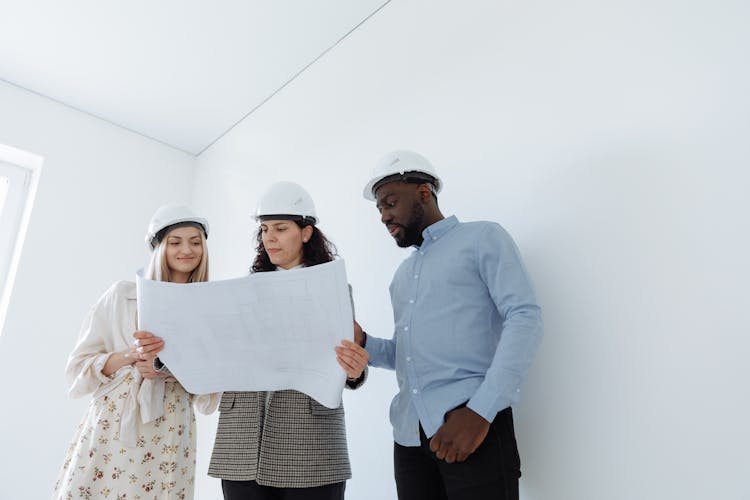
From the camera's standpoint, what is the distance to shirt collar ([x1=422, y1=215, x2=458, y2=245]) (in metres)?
1.32

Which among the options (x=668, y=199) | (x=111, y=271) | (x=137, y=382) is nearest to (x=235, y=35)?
(x=111, y=271)

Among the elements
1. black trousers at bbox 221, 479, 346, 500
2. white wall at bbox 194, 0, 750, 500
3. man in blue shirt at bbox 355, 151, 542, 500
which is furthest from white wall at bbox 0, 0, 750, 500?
black trousers at bbox 221, 479, 346, 500

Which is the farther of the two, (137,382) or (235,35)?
(235,35)

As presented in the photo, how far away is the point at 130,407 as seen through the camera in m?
1.35

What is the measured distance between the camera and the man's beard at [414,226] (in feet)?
4.36

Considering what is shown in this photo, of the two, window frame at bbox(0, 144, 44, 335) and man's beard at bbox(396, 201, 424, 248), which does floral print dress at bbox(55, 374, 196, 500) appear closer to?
man's beard at bbox(396, 201, 424, 248)

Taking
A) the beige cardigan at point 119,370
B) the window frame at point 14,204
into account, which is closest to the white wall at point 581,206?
→ the window frame at point 14,204

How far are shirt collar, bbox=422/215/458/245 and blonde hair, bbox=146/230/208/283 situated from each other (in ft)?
2.36

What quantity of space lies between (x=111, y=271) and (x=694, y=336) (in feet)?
9.85

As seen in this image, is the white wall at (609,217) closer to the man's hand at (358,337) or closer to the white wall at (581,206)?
the white wall at (581,206)

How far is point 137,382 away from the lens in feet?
4.54

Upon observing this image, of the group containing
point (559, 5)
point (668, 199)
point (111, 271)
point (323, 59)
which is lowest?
point (668, 199)

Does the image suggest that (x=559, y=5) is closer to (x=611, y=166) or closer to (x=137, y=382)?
(x=611, y=166)

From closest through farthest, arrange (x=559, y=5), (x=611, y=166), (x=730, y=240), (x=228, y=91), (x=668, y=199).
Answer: (x=730, y=240)
(x=668, y=199)
(x=611, y=166)
(x=559, y=5)
(x=228, y=91)
